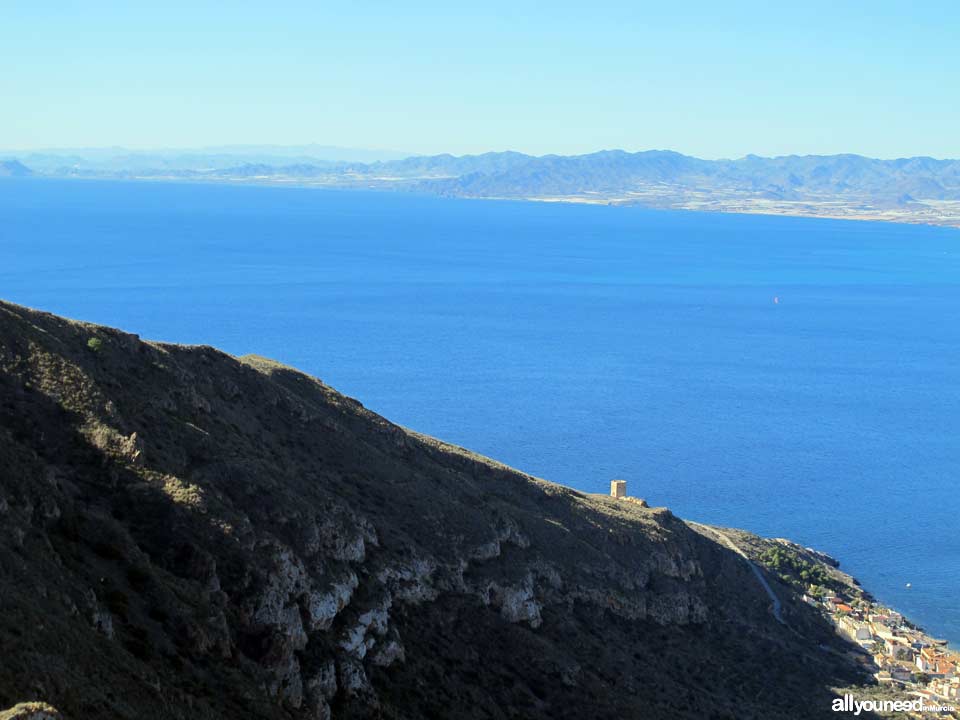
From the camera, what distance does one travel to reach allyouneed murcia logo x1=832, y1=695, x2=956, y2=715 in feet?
134

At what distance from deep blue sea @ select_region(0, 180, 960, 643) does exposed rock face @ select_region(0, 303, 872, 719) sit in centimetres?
2419

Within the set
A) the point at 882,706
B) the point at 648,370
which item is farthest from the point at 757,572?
the point at 648,370

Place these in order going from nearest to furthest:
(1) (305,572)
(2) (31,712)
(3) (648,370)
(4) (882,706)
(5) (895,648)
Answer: (2) (31,712), (1) (305,572), (4) (882,706), (5) (895,648), (3) (648,370)

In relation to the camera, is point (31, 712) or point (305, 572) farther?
point (305, 572)

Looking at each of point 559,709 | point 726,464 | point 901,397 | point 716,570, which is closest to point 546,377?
point 726,464

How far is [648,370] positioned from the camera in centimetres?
12375

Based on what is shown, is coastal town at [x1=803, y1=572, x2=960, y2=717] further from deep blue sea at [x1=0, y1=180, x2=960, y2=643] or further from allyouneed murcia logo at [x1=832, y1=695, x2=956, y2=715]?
deep blue sea at [x1=0, y1=180, x2=960, y2=643]

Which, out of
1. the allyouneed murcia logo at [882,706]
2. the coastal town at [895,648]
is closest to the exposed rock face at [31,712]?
the allyouneed murcia logo at [882,706]

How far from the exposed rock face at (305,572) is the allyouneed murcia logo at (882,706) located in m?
0.82

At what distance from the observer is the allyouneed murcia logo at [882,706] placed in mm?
40812

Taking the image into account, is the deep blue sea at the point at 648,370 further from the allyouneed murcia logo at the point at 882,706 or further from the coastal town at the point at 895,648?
the allyouneed murcia logo at the point at 882,706

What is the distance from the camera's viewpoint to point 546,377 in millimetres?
115875

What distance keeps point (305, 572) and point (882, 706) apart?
24.4 meters

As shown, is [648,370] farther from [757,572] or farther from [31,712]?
[31,712]
